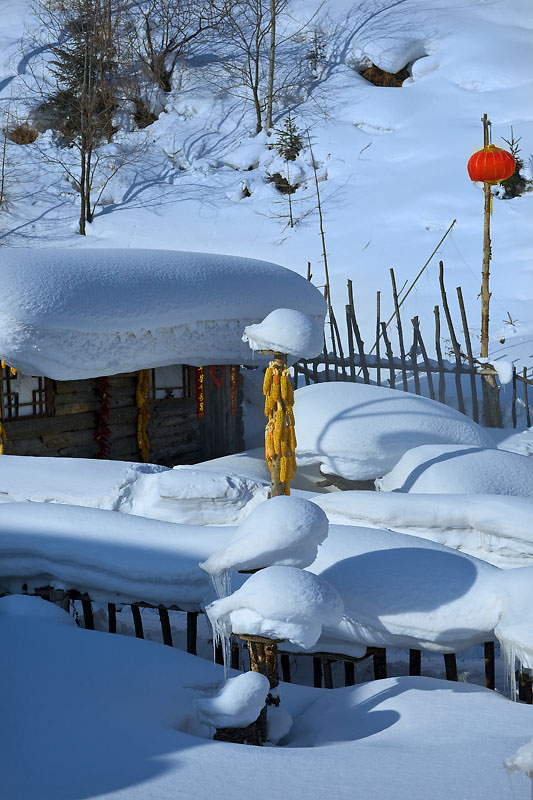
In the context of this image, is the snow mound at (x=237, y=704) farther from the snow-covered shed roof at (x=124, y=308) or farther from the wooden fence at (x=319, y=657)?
the snow-covered shed roof at (x=124, y=308)

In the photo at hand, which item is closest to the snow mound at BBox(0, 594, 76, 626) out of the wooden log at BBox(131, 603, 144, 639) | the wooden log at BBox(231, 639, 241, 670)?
the wooden log at BBox(131, 603, 144, 639)

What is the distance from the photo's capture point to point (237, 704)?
2951mm

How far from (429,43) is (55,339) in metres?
16.5

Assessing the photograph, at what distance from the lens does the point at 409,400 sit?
7.15m

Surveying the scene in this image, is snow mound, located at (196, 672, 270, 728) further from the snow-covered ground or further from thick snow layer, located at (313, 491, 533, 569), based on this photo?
thick snow layer, located at (313, 491, 533, 569)

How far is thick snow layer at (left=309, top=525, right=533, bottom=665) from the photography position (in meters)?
3.41

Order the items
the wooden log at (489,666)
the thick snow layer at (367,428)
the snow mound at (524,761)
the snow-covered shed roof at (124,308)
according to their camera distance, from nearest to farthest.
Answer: the snow mound at (524,761), the wooden log at (489,666), the snow-covered shed roof at (124,308), the thick snow layer at (367,428)

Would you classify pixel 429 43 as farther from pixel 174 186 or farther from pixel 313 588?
pixel 313 588

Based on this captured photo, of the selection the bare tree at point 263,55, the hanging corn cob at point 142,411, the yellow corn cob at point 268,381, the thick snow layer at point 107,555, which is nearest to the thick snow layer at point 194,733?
the thick snow layer at point 107,555

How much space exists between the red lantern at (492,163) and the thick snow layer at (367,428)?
306cm

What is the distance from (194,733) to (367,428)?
390cm

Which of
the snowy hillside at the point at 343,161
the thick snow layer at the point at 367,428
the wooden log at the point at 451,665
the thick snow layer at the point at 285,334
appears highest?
the snowy hillside at the point at 343,161

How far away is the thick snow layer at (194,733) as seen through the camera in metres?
2.43

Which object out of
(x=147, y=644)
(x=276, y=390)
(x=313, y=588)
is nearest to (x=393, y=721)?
(x=313, y=588)
